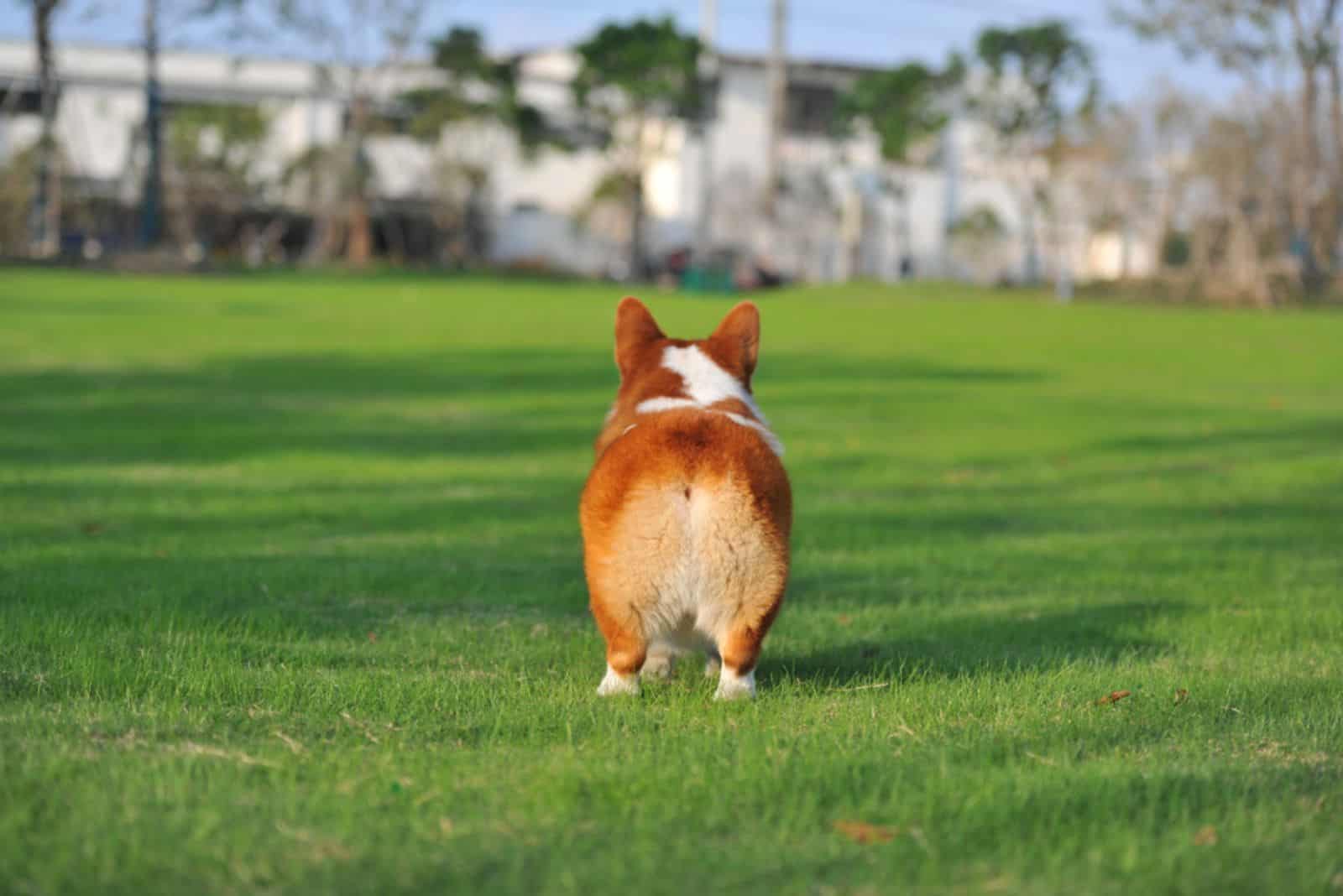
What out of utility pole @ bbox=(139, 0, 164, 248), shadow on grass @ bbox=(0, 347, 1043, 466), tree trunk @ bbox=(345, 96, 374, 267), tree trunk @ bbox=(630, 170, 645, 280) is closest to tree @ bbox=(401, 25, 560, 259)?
tree trunk @ bbox=(345, 96, 374, 267)

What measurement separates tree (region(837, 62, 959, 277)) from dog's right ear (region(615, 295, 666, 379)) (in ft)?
212

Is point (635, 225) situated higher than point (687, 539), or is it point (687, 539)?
point (635, 225)

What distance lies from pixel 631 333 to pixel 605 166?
65.9 m

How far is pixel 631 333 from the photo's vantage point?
5148 mm

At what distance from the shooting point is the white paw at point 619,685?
14.9 ft

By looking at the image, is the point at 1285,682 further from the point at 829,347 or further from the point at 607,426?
the point at 829,347

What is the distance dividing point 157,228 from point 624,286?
15686 millimetres

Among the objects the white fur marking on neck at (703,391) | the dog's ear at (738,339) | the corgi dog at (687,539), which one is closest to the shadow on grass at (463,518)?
the corgi dog at (687,539)

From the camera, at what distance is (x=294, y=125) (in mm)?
64875

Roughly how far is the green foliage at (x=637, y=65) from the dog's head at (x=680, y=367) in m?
61.1

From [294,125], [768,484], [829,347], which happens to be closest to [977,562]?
[768,484]

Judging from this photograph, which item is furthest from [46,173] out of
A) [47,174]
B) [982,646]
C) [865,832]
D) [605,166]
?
[865,832]

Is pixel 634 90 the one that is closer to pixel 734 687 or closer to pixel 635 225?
pixel 635 225

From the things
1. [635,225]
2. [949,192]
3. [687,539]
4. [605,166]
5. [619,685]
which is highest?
[605,166]
